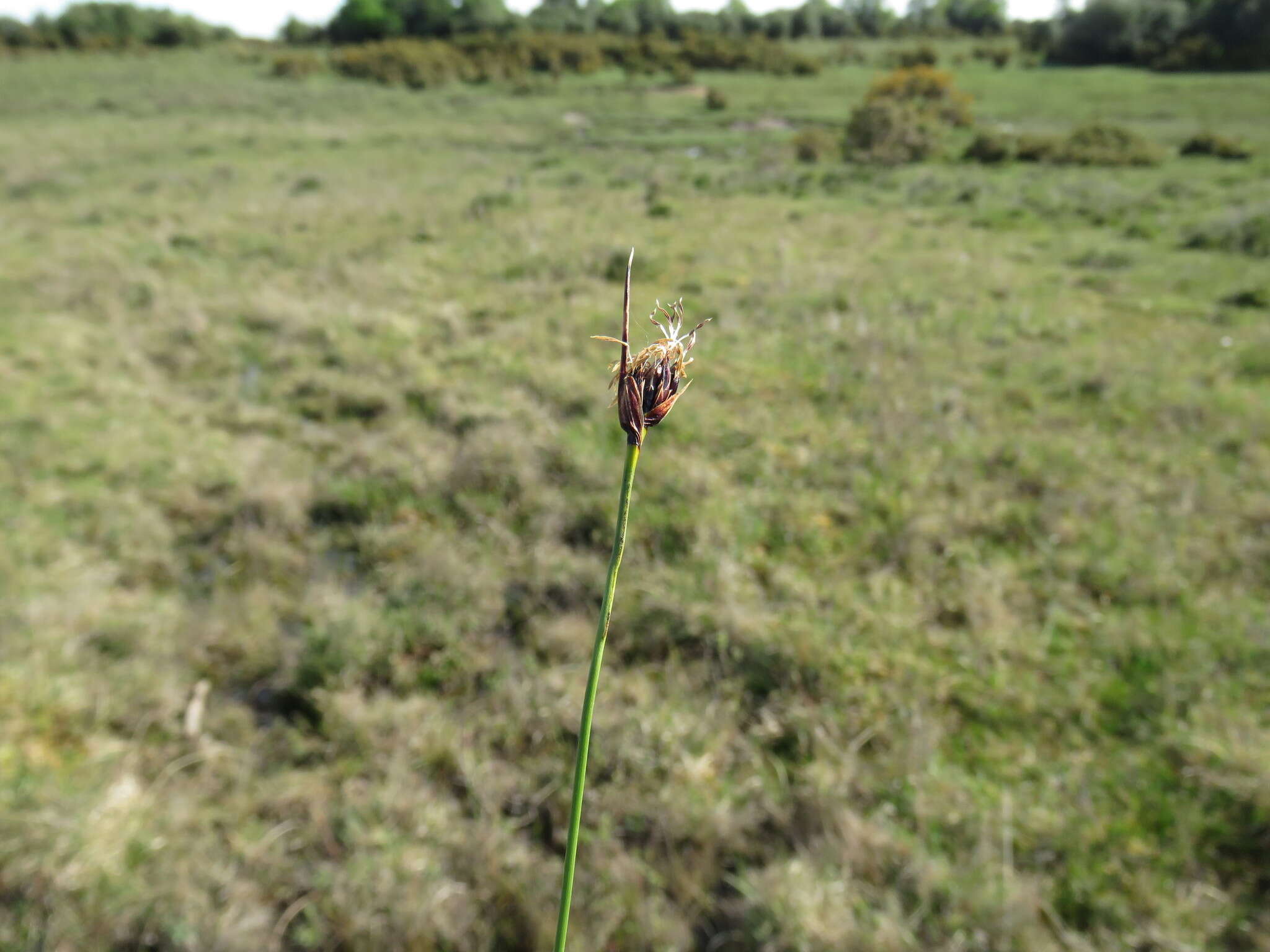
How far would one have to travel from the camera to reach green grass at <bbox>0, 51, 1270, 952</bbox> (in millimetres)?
2475

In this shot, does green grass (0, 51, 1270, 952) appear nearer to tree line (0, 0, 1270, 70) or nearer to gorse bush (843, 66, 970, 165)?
gorse bush (843, 66, 970, 165)

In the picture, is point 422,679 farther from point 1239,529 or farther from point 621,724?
point 1239,529

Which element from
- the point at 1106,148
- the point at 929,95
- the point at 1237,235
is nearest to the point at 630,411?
the point at 1237,235

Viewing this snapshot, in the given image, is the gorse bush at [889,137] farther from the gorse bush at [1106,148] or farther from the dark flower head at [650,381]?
the dark flower head at [650,381]

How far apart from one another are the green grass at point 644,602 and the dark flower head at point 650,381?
232 centimetres

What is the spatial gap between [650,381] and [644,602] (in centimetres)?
342

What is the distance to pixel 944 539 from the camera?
4.23 metres

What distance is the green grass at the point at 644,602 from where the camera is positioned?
2.47m

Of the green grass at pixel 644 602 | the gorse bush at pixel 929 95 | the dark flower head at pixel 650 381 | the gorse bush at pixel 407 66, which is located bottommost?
the green grass at pixel 644 602

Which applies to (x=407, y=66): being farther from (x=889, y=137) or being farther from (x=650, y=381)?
(x=650, y=381)

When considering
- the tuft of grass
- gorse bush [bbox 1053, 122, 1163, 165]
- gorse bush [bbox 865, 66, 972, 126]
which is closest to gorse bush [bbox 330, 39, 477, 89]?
gorse bush [bbox 865, 66, 972, 126]

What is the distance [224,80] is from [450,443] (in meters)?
30.8

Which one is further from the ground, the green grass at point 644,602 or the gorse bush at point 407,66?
the gorse bush at point 407,66

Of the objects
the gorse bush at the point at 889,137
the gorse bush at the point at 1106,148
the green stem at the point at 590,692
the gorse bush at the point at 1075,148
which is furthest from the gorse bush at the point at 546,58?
the green stem at the point at 590,692
